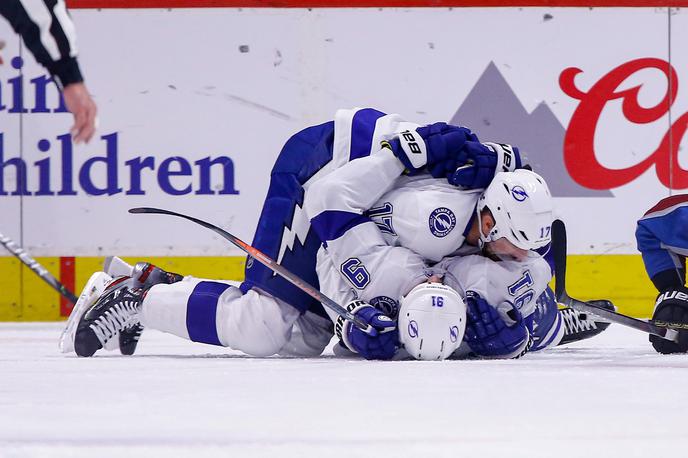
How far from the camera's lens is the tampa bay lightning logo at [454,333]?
2.80 meters

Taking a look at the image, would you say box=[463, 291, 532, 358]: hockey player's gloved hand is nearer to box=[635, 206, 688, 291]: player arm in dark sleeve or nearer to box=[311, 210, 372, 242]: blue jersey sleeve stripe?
box=[311, 210, 372, 242]: blue jersey sleeve stripe

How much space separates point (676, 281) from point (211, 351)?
1.39 meters

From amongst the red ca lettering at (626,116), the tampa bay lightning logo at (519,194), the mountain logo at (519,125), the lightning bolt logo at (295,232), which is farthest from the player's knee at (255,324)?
Result: the red ca lettering at (626,116)

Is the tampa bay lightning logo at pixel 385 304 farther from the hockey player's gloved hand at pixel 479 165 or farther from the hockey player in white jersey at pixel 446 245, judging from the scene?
the hockey player's gloved hand at pixel 479 165

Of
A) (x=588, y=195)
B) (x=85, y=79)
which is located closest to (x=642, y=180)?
(x=588, y=195)

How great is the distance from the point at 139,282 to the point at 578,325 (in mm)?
1335

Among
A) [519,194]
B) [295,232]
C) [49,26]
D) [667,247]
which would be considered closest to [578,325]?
[667,247]

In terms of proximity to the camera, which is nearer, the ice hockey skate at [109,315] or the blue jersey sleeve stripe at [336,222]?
the blue jersey sleeve stripe at [336,222]

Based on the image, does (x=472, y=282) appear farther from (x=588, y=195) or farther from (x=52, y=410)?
(x=588, y=195)

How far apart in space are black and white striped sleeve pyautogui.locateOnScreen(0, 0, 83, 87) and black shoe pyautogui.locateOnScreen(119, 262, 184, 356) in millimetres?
709

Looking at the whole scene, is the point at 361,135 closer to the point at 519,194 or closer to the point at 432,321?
the point at 519,194

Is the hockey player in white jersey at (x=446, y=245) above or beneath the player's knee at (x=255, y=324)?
above

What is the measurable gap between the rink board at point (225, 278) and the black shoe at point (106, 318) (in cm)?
175

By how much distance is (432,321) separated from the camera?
2.78 m
